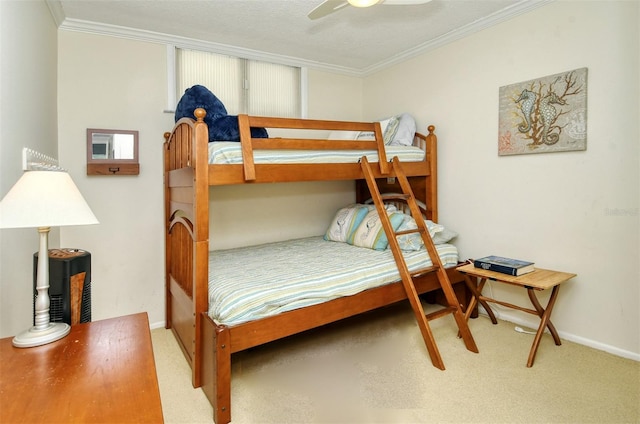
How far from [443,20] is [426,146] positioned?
1000 millimetres

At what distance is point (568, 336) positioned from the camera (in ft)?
8.12

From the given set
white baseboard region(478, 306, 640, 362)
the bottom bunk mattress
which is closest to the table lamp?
the bottom bunk mattress

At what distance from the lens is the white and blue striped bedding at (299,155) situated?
6.72 feet

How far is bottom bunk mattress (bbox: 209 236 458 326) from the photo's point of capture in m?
1.90

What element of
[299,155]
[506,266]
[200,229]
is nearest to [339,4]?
[299,155]

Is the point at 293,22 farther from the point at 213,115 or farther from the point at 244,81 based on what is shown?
the point at 213,115

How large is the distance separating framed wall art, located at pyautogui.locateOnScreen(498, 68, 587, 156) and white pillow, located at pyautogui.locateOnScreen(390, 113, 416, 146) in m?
0.73

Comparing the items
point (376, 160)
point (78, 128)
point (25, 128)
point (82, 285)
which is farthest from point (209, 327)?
point (78, 128)

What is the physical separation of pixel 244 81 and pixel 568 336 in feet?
10.9

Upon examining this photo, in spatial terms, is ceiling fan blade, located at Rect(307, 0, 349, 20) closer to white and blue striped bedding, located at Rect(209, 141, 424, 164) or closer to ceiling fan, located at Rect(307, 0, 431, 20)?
ceiling fan, located at Rect(307, 0, 431, 20)

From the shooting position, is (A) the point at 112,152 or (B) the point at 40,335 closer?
(B) the point at 40,335

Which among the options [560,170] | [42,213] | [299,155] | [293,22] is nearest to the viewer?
[42,213]

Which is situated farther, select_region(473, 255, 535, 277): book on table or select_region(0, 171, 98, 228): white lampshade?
select_region(473, 255, 535, 277): book on table

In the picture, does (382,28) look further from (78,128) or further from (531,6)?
(78,128)
